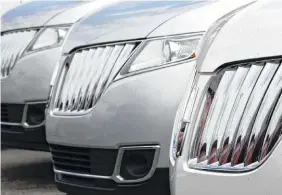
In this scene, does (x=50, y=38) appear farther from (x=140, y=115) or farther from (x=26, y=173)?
(x=140, y=115)

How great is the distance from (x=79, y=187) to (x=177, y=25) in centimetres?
112

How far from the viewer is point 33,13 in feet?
23.1

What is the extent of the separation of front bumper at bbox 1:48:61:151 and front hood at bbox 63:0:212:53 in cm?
99

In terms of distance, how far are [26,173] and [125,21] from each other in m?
2.65

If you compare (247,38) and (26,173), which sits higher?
(247,38)

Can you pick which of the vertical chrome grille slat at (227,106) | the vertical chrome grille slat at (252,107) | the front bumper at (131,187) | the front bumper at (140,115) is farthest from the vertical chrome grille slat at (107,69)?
the vertical chrome grille slat at (252,107)

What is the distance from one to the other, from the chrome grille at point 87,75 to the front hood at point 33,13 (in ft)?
5.18

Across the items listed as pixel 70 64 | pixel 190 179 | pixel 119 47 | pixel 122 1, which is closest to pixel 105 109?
pixel 119 47

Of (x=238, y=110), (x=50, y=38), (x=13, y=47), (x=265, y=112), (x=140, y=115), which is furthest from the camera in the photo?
(x=13, y=47)

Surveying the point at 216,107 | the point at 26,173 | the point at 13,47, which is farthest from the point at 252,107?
the point at 26,173

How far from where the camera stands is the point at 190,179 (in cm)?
281

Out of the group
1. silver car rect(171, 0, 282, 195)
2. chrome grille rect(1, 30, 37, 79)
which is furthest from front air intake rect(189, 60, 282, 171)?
chrome grille rect(1, 30, 37, 79)

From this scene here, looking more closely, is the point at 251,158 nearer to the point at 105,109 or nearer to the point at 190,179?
the point at 190,179

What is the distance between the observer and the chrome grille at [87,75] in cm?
479
